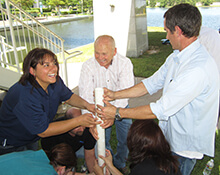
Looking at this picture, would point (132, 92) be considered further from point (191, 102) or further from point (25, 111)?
point (25, 111)

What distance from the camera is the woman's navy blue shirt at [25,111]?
5.79 feet

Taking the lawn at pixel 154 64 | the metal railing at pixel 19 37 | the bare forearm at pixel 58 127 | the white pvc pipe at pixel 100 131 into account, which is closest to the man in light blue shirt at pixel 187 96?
the white pvc pipe at pixel 100 131

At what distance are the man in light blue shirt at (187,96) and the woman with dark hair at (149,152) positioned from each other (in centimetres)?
17

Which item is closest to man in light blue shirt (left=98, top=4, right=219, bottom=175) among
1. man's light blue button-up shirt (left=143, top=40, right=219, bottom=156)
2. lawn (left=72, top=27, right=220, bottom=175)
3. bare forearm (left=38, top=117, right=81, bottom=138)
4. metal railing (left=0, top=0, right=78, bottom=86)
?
man's light blue button-up shirt (left=143, top=40, right=219, bottom=156)

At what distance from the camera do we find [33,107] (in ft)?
5.84

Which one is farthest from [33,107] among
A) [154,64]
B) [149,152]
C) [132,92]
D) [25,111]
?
[154,64]

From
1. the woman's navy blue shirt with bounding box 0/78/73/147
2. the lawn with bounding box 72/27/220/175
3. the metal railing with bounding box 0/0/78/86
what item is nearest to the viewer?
the woman's navy blue shirt with bounding box 0/78/73/147

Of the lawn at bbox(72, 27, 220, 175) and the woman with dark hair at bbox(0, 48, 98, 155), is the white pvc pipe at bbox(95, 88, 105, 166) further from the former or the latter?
the lawn at bbox(72, 27, 220, 175)

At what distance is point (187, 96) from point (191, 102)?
0.18m

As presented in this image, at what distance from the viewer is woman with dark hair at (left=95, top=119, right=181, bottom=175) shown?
1501mm

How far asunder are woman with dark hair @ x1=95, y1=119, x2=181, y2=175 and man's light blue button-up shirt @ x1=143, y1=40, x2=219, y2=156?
184 mm

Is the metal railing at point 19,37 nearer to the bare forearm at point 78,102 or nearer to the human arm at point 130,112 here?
the bare forearm at point 78,102

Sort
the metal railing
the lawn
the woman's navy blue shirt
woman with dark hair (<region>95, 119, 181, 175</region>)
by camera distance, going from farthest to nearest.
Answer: the metal railing → the lawn → the woman's navy blue shirt → woman with dark hair (<region>95, 119, 181, 175</region>)

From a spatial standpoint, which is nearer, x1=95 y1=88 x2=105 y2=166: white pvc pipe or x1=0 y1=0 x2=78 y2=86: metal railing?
x1=95 y1=88 x2=105 y2=166: white pvc pipe
